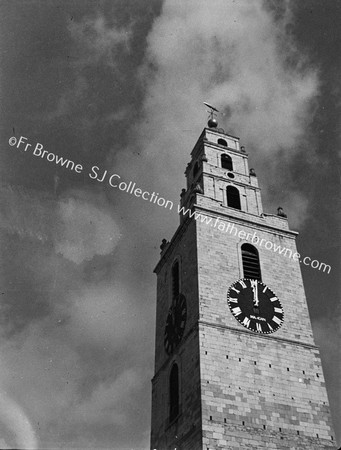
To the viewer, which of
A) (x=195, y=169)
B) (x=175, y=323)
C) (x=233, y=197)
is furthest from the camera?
(x=195, y=169)

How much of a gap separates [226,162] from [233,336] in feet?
45.1

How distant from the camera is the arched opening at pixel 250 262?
2777 centimetres

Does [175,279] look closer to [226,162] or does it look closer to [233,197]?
[233,197]

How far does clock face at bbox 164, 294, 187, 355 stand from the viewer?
26.5 m

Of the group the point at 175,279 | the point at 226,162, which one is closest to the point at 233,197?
the point at 226,162

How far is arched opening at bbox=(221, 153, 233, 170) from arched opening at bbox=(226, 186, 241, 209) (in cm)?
238

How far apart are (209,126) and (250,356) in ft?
61.9

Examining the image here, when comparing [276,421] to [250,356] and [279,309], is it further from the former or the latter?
[279,309]

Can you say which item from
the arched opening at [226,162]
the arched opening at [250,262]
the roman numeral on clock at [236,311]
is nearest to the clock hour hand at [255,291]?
the arched opening at [250,262]

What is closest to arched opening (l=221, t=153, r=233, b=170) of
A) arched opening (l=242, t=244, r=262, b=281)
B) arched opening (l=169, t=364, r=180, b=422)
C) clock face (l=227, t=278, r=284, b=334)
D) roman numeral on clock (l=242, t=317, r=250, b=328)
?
arched opening (l=242, t=244, r=262, b=281)

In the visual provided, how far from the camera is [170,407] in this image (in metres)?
25.2

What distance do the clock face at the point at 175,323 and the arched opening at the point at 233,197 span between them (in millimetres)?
6972

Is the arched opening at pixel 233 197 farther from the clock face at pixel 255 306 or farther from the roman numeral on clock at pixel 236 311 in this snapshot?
the roman numeral on clock at pixel 236 311

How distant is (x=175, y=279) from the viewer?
29.9m
